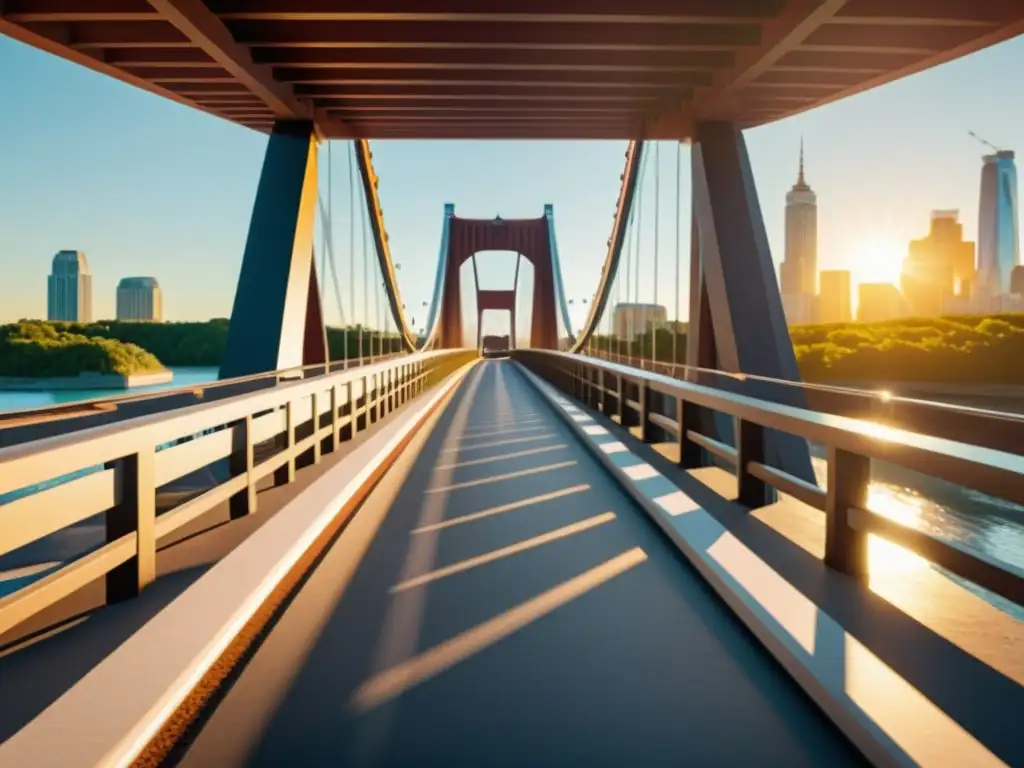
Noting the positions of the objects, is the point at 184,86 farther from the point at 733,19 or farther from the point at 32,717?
the point at 32,717

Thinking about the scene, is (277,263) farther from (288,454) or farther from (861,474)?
(861,474)

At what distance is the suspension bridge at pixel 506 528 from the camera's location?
2.79 meters

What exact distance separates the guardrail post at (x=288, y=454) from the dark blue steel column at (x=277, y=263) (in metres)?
3.73

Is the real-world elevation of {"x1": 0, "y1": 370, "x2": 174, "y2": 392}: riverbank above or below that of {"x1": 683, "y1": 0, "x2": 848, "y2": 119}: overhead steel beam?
below

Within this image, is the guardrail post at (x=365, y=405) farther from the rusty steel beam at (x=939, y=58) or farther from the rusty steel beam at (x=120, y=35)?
the rusty steel beam at (x=939, y=58)

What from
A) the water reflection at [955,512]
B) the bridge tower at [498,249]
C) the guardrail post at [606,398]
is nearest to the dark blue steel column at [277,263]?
the guardrail post at [606,398]

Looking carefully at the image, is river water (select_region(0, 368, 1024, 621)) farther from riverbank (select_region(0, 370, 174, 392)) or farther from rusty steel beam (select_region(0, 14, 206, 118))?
riverbank (select_region(0, 370, 174, 392))

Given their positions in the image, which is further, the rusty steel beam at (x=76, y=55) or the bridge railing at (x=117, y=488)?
the rusty steel beam at (x=76, y=55)

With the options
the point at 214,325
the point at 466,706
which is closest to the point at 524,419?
the point at 466,706

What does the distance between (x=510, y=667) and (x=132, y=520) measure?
1805mm

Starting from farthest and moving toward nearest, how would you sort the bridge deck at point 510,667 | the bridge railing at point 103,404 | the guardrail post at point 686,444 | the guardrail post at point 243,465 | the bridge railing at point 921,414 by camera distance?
the guardrail post at point 686,444 → the guardrail post at point 243,465 → the bridge railing at point 103,404 → the bridge railing at point 921,414 → the bridge deck at point 510,667

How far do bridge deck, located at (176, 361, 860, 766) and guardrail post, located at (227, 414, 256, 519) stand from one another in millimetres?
713

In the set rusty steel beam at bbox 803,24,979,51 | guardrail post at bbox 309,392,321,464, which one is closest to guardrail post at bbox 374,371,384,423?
guardrail post at bbox 309,392,321,464

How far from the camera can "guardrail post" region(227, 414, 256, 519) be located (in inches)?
229
